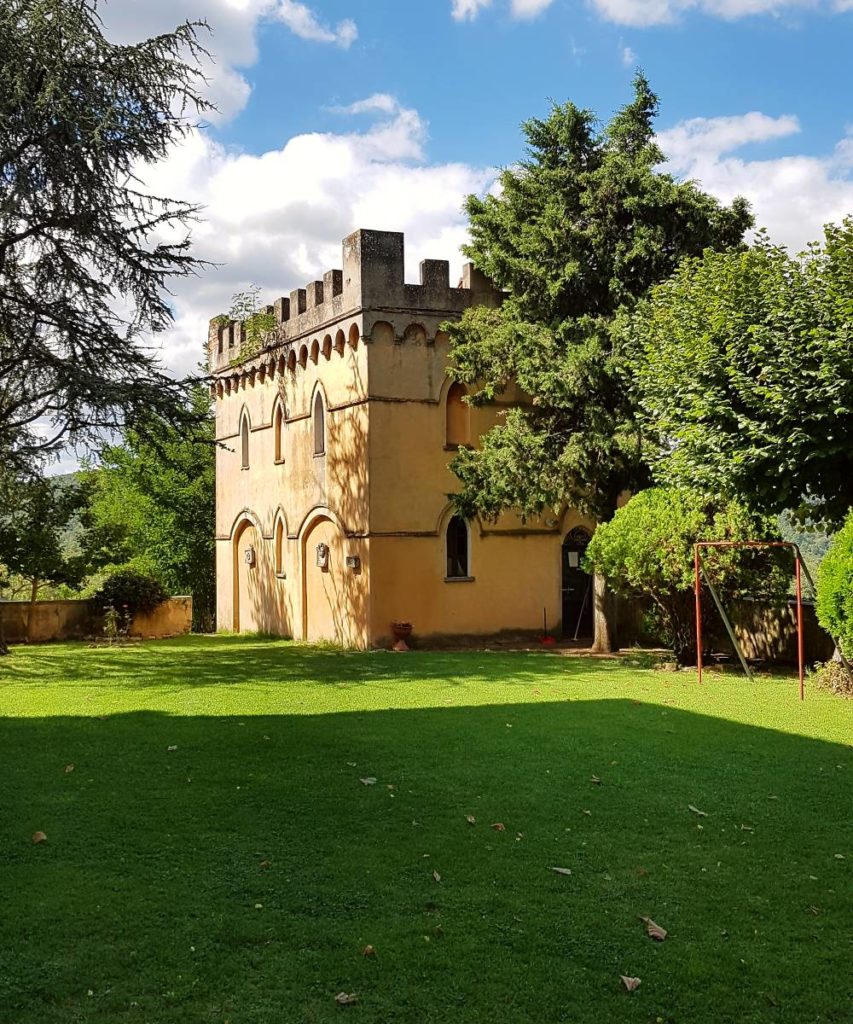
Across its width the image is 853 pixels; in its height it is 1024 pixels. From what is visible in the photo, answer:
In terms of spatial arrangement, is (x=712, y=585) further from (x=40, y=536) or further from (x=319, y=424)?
(x=40, y=536)

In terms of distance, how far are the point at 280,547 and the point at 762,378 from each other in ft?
50.3

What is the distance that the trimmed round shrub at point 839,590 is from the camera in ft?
40.5

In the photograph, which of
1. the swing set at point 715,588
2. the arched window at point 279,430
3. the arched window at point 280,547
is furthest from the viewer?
the arched window at point 279,430

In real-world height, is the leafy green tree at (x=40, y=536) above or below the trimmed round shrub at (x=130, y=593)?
above

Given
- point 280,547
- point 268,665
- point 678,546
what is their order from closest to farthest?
point 678,546 < point 268,665 < point 280,547

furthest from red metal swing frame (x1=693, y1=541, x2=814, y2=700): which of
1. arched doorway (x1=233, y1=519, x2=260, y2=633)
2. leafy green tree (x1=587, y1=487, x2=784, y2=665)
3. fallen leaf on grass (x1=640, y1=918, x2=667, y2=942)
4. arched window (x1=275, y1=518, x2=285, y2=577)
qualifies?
arched doorway (x1=233, y1=519, x2=260, y2=633)

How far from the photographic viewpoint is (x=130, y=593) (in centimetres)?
2662

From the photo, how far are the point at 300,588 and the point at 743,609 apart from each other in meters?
11.2

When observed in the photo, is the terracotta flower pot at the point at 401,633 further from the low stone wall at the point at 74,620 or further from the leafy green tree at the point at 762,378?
the low stone wall at the point at 74,620

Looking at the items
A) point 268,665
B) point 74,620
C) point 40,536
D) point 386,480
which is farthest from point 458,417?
point 40,536

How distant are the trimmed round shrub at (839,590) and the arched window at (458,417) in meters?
11.1

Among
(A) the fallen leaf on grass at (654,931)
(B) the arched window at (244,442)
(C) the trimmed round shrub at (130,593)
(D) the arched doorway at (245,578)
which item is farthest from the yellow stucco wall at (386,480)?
(A) the fallen leaf on grass at (654,931)

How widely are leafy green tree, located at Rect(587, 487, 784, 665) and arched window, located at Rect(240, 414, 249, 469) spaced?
14114 mm

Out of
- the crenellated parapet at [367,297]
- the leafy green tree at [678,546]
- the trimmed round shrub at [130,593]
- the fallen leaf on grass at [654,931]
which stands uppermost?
the crenellated parapet at [367,297]
